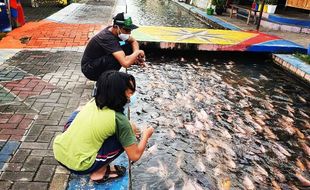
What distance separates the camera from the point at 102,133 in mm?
2918

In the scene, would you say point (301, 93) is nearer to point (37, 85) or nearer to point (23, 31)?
point (37, 85)

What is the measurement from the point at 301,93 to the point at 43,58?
675 cm

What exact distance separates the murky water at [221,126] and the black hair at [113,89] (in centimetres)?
154

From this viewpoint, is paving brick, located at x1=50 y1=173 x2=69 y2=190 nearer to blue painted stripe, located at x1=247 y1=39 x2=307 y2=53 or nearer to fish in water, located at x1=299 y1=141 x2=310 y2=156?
fish in water, located at x1=299 y1=141 x2=310 y2=156

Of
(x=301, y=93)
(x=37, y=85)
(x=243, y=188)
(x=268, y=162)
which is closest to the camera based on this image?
(x=243, y=188)

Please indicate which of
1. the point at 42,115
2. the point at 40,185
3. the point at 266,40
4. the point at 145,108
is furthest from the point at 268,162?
the point at 266,40

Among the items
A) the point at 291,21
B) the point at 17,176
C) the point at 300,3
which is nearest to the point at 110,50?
the point at 17,176

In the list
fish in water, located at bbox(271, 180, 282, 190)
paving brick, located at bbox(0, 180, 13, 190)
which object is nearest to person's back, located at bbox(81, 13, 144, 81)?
paving brick, located at bbox(0, 180, 13, 190)

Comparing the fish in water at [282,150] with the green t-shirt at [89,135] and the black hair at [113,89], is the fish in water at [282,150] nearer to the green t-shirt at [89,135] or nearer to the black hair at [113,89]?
Result: the green t-shirt at [89,135]

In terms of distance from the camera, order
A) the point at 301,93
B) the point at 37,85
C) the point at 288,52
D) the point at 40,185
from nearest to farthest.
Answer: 1. the point at 40,185
2. the point at 37,85
3. the point at 301,93
4. the point at 288,52

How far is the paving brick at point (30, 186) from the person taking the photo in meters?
3.24

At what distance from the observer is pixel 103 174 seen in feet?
10.9

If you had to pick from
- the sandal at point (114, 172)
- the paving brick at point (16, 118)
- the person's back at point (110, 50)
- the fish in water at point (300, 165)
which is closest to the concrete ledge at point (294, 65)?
the fish in water at point (300, 165)

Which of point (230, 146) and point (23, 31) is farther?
point (23, 31)
